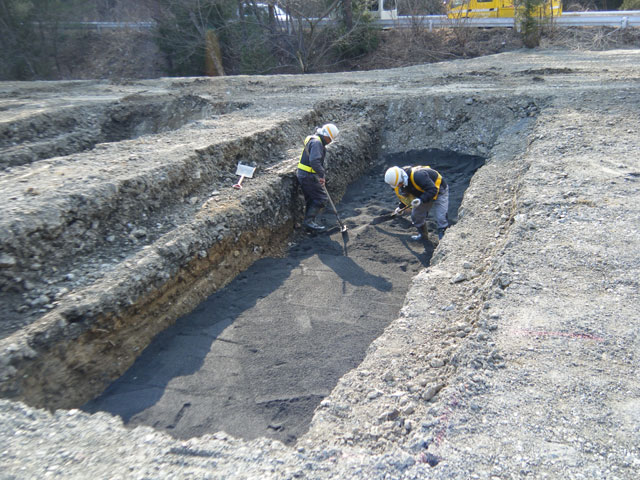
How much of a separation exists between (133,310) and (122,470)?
2.30 metres

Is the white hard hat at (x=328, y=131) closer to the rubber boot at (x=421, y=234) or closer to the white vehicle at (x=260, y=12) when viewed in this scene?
the rubber boot at (x=421, y=234)

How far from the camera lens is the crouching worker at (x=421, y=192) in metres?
6.92

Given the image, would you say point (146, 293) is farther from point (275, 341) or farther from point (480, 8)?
point (480, 8)

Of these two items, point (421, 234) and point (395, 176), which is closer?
point (395, 176)

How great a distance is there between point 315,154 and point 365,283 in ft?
7.52

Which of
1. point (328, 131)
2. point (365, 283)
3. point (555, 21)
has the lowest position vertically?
point (365, 283)

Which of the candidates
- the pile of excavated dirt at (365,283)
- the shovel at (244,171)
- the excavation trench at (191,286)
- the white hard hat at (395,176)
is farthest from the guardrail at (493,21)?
the shovel at (244,171)

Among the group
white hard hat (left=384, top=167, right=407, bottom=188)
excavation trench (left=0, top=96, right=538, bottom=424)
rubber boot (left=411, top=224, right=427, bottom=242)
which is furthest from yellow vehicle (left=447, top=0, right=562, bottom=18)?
rubber boot (left=411, top=224, right=427, bottom=242)

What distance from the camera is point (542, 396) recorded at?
3.10 metres

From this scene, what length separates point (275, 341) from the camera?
201 inches

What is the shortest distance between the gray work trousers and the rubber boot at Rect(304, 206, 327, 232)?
153cm

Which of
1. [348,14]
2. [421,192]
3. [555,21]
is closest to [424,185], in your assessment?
[421,192]

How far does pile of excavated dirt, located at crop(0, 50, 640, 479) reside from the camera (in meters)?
2.98

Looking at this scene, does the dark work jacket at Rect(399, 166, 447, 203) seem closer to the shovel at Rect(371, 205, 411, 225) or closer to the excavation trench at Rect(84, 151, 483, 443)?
the shovel at Rect(371, 205, 411, 225)
